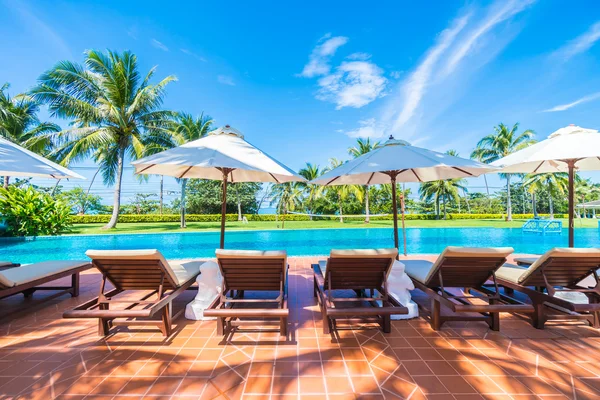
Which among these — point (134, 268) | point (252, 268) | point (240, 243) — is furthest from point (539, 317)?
point (240, 243)

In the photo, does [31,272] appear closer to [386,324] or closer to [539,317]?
[386,324]

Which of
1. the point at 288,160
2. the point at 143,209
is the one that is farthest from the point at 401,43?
the point at 143,209

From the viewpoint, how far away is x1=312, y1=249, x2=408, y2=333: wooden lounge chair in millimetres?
2674

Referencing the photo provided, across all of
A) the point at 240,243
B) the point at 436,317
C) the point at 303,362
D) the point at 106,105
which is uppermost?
the point at 106,105

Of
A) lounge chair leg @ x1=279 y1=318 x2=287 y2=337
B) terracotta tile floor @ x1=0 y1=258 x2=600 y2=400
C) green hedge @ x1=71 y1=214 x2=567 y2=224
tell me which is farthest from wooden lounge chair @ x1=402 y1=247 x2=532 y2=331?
green hedge @ x1=71 y1=214 x2=567 y2=224

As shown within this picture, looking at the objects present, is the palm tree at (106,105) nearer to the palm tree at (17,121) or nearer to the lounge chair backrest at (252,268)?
the palm tree at (17,121)

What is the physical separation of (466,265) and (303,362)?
7.12 feet

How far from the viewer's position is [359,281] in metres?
3.13

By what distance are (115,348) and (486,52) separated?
2037 cm

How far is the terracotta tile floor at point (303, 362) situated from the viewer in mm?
1923

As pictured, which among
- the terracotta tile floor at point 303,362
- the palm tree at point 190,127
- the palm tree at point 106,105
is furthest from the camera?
the palm tree at point 190,127

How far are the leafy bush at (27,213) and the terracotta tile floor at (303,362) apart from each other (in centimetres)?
1328

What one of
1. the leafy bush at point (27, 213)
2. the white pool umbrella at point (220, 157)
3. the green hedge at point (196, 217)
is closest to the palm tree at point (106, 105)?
the leafy bush at point (27, 213)

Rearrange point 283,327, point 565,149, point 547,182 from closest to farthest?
point 283,327
point 565,149
point 547,182
